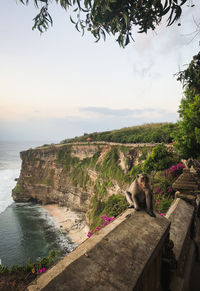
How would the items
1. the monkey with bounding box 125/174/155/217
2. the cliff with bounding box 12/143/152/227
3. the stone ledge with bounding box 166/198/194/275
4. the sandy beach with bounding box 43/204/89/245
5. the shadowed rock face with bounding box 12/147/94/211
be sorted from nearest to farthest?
→ 1. the monkey with bounding box 125/174/155/217
2. the stone ledge with bounding box 166/198/194/275
3. the sandy beach with bounding box 43/204/89/245
4. the cliff with bounding box 12/143/152/227
5. the shadowed rock face with bounding box 12/147/94/211

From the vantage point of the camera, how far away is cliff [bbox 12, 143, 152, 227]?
30.7m

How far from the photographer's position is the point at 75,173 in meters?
41.9

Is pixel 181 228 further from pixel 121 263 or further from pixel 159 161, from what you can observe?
pixel 159 161

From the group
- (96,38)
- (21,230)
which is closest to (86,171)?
(21,230)

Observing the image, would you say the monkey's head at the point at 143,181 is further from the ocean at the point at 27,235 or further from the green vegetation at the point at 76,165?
the green vegetation at the point at 76,165

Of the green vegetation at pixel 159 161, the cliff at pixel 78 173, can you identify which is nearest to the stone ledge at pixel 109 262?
the green vegetation at pixel 159 161

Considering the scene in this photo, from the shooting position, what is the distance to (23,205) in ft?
143

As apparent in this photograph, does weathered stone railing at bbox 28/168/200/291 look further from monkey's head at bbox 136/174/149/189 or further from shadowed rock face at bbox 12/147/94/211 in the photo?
shadowed rock face at bbox 12/147/94/211

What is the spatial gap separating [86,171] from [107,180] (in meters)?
8.59

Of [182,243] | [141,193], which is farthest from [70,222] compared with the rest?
[141,193]

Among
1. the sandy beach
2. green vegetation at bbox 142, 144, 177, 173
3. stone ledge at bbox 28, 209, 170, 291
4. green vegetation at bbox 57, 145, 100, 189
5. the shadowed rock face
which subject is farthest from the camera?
the shadowed rock face

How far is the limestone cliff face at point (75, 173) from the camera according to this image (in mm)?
31294

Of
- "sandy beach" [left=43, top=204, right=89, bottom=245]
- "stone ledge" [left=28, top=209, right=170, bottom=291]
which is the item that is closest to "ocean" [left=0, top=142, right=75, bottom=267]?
"sandy beach" [left=43, top=204, right=89, bottom=245]

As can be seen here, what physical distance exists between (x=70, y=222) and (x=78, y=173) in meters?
11.8
